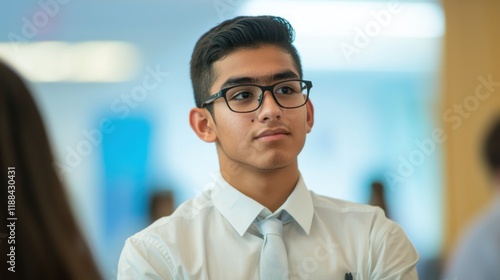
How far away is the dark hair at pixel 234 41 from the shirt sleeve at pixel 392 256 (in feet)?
1.71

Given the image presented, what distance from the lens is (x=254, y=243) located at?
169 cm

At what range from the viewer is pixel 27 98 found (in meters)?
1.00

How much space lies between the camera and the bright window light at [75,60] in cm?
251

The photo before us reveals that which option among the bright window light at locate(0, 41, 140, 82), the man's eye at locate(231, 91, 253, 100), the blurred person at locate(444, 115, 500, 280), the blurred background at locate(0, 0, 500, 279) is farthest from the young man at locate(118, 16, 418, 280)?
→ the bright window light at locate(0, 41, 140, 82)

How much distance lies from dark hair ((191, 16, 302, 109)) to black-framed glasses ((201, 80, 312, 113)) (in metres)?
0.09

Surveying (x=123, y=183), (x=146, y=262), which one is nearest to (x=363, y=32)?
(x=123, y=183)

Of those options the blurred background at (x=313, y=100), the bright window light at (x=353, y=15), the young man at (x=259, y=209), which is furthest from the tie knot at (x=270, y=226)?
the bright window light at (x=353, y=15)

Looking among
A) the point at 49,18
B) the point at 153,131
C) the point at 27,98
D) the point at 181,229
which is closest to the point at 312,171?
the point at 153,131

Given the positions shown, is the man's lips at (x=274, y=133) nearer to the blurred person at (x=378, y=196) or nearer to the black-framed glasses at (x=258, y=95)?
the black-framed glasses at (x=258, y=95)

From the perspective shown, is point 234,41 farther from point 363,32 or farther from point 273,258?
point 363,32

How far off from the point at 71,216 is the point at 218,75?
0.88m

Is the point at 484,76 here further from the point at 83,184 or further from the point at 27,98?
the point at 27,98

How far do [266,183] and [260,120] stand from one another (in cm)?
19

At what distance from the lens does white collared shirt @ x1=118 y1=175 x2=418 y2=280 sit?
5.30ft
